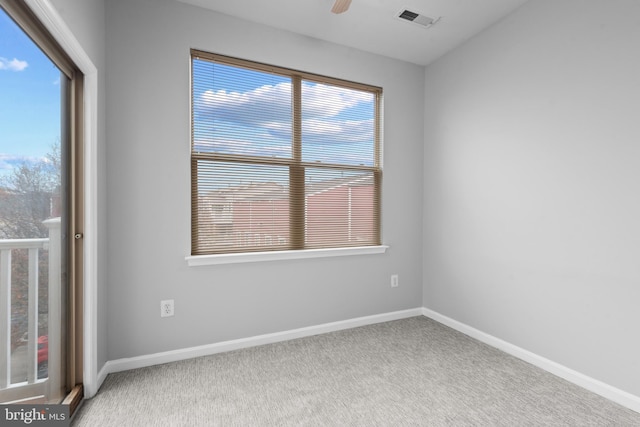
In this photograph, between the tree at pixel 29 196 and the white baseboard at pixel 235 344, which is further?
the white baseboard at pixel 235 344

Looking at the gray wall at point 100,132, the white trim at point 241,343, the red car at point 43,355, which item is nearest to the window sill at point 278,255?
the gray wall at point 100,132

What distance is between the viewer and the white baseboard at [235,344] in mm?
2200

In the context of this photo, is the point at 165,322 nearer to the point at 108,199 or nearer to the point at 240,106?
the point at 108,199

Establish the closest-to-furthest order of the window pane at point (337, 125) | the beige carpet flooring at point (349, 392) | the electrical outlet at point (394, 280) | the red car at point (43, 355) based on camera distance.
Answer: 1. the red car at point (43, 355)
2. the beige carpet flooring at point (349, 392)
3. the window pane at point (337, 125)
4. the electrical outlet at point (394, 280)

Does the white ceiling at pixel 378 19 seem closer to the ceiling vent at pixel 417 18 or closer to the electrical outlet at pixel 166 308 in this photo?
the ceiling vent at pixel 417 18

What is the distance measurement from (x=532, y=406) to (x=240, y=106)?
2.96 metres

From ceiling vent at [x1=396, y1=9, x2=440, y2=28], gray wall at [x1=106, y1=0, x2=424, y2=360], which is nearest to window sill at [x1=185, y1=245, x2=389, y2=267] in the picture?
gray wall at [x1=106, y1=0, x2=424, y2=360]

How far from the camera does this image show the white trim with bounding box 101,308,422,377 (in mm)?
2219

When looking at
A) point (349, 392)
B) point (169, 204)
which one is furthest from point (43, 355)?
point (349, 392)

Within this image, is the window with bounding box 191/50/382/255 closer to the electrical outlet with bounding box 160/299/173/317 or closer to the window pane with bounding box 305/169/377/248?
the window pane with bounding box 305/169/377/248

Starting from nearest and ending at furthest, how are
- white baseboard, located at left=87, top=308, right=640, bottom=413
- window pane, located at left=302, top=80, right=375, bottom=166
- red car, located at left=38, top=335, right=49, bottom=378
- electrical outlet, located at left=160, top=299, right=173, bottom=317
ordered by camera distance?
red car, located at left=38, top=335, right=49, bottom=378, white baseboard, located at left=87, top=308, right=640, bottom=413, electrical outlet, located at left=160, top=299, right=173, bottom=317, window pane, located at left=302, top=80, right=375, bottom=166

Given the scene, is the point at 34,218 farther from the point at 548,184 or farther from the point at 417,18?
the point at 548,184

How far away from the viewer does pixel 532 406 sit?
71.0 inches

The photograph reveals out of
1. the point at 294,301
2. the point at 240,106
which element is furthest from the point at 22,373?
the point at 240,106
